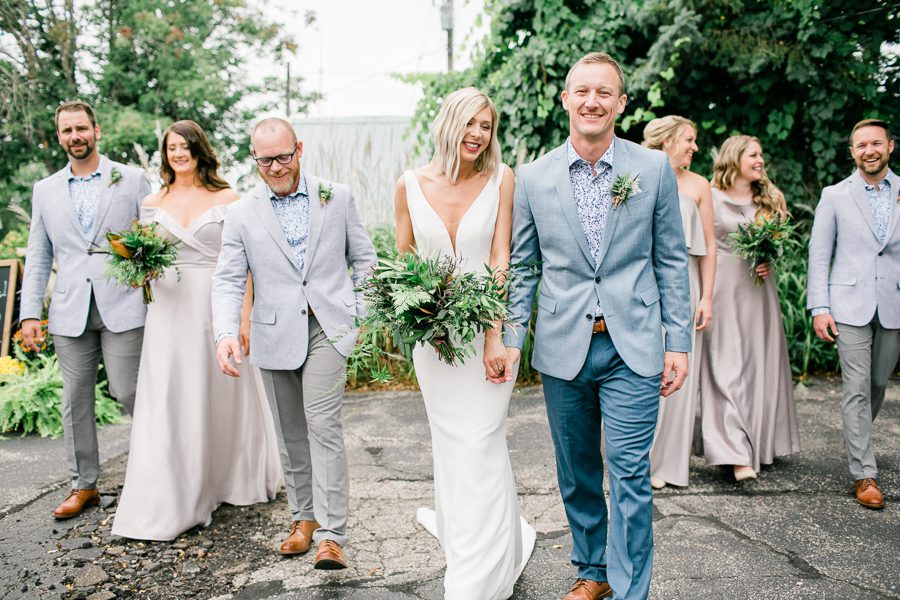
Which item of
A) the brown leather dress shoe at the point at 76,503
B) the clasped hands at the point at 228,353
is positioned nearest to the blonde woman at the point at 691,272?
the clasped hands at the point at 228,353

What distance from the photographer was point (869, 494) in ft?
16.0

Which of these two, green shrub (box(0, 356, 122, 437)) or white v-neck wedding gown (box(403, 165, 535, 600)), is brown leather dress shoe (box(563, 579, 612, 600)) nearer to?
white v-neck wedding gown (box(403, 165, 535, 600))

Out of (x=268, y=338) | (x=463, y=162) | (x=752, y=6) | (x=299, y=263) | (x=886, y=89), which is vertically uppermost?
(x=752, y=6)

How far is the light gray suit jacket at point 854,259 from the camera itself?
200 inches

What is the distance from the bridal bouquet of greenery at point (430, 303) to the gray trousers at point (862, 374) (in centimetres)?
297

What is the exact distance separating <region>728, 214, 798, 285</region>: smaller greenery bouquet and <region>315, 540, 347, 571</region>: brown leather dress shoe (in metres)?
3.55

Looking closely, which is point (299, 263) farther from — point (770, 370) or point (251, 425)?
point (770, 370)

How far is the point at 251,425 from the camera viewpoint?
518 cm

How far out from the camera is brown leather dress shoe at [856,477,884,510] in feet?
15.8

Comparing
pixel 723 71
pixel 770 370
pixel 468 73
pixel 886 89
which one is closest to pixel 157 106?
pixel 468 73

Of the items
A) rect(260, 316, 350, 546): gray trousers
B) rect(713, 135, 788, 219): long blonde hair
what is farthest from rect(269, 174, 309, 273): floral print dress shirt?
rect(713, 135, 788, 219): long blonde hair

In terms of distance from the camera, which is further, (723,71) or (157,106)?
(157,106)

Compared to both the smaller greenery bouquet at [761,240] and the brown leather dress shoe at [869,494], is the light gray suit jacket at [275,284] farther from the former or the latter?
the brown leather dress shoe at [869,494]

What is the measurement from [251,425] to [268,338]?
1.18 meters
